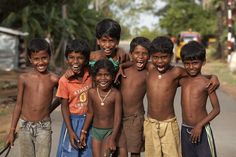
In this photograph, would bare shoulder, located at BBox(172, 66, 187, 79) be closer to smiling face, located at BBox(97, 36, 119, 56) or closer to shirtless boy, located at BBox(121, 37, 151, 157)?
shirtless boy, located at BBox(121, 37, 151, 157)

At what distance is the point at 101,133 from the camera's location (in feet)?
15.8

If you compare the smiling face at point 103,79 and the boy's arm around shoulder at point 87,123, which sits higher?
the smiling face at point 103,79

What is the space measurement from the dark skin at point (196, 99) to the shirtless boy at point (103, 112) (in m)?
0.63

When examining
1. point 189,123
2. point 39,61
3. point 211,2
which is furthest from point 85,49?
point 211,2

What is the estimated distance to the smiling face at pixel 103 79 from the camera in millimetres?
4746

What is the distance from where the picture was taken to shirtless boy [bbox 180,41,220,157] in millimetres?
4848

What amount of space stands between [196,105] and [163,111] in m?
0.31

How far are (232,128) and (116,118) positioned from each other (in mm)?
5643

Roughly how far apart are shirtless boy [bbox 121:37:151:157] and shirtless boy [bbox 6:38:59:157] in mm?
664

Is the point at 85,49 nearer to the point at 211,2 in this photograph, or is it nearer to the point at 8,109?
the point at 8,109

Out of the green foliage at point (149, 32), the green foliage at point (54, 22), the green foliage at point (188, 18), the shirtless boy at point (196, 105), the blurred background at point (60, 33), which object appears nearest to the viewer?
the shirtless boy at point (196, 105)

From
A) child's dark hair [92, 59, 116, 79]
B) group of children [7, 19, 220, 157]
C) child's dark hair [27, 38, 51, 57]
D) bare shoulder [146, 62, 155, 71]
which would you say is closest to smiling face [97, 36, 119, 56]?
group of children [7, 19, 220, 157]

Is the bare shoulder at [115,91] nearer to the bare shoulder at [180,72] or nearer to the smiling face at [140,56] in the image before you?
the smiling face at [140,56]

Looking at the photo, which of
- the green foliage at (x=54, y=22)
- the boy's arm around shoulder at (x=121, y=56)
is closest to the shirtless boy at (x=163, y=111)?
the boy's arm around shoulder at (x=121, y=56)
